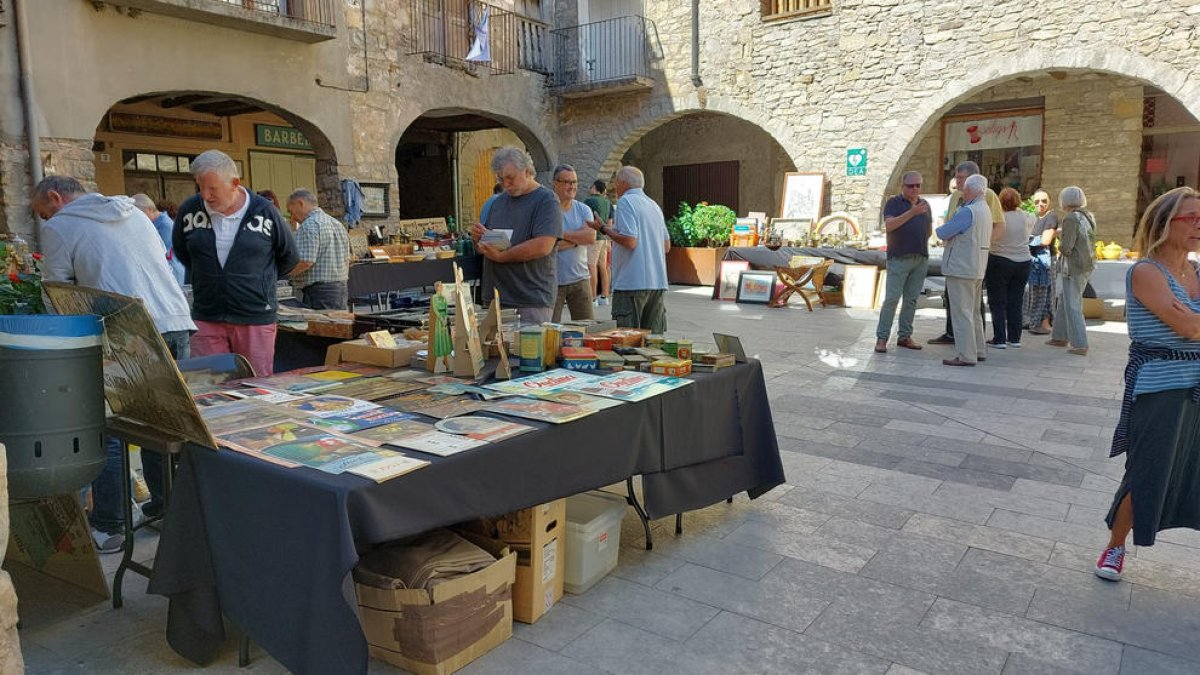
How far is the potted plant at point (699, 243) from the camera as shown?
1270 cm

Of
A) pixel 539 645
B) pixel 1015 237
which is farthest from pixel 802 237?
pixel 539 645

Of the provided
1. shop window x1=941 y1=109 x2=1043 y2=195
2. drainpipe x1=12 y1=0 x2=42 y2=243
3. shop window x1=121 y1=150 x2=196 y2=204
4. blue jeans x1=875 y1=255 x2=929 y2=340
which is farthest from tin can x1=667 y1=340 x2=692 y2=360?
shop window x1=941 y1=109 x2=1043 y2=195

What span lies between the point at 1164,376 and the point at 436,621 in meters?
2.38

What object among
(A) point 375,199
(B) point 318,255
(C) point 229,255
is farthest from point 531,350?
(A) point 375,199

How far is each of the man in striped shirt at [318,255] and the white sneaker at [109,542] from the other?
2657mm

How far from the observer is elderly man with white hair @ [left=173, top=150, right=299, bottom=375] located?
133 inches

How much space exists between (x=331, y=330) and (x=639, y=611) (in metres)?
2.63

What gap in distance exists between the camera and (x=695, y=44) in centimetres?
1398

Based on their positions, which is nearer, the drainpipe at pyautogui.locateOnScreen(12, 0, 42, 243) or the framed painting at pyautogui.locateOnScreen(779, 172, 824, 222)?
the drainpipe at pyautogui.locateOnScreen(12, 0, 42, 243)

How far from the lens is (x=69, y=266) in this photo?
328 cm

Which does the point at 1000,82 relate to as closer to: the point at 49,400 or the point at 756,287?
the point at 756,287

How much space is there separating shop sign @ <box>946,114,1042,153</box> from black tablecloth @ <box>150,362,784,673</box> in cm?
1377

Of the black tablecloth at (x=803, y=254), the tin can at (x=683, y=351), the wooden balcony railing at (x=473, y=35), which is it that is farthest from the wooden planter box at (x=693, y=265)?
the tin can at (x=683, y=351)

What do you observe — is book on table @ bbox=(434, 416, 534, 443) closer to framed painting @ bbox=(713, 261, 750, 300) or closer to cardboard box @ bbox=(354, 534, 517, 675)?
cardboard box @ bbox=(354, 534, 517, 675)
